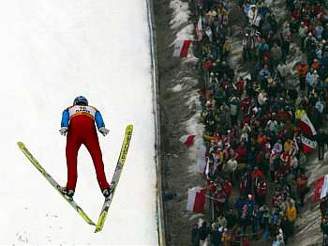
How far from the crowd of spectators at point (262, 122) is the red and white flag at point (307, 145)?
0.14 m

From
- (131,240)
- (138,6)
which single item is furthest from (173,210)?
Result: (138,6)

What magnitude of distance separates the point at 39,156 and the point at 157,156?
351 cm

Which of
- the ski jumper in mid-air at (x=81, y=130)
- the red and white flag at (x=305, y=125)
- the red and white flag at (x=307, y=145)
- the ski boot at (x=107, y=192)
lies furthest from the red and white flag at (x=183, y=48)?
the ski boot at (x=107, y=192)

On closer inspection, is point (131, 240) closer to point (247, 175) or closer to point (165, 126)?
point (247, 175)

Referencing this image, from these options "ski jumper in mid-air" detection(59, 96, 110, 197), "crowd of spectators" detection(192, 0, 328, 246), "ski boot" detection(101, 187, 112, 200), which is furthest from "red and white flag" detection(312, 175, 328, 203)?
"ski jumper in mid-air" detection(59, 96, 110, 197)

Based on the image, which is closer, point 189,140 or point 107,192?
point 107,192

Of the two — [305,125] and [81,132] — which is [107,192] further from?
[305,125]

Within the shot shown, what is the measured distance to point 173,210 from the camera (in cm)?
2761

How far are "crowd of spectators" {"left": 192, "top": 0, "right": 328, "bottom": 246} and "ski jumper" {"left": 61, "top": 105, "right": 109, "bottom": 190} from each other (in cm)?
376

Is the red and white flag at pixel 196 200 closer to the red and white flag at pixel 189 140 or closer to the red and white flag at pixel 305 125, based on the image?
the red and white flag at pixel 305 125

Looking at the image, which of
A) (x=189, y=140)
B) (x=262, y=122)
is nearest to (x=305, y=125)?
(x=262, y=122)

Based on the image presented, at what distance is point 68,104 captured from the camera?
3372 cm

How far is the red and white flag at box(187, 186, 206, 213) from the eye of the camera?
1036 inches

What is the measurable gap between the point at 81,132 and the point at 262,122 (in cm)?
633
